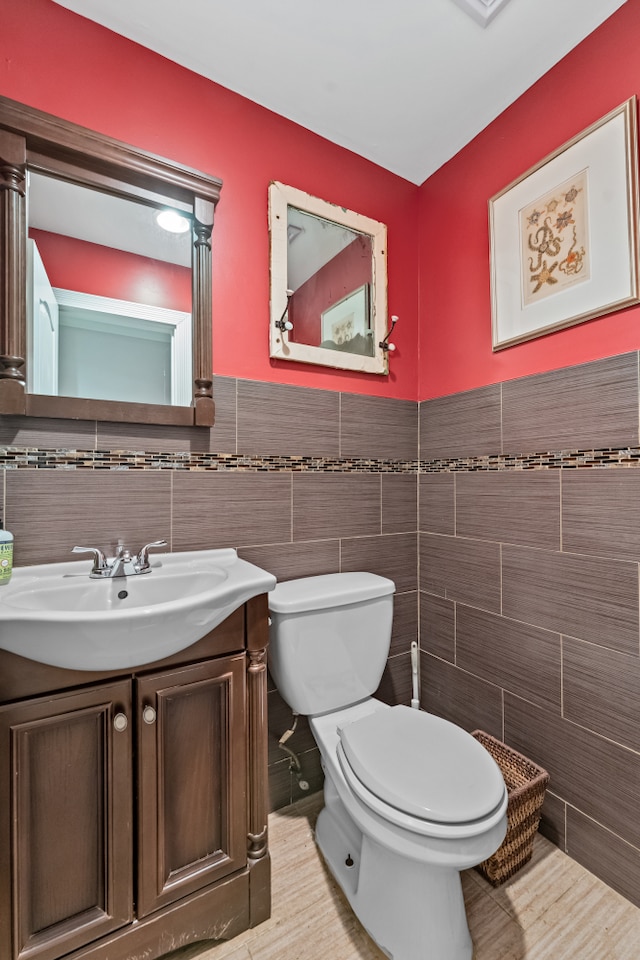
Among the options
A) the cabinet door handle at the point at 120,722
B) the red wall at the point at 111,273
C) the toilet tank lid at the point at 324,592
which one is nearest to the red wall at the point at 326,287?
the red wall at the point at 111,273

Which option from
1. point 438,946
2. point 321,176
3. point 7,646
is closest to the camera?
point 7,646

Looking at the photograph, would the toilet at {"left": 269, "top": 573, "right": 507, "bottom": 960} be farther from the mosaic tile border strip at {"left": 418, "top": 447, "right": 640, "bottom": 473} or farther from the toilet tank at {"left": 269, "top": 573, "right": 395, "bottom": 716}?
the mosaic tile border strip at {"left": 418, "top": 447, "right": 640, "bottom": 473}

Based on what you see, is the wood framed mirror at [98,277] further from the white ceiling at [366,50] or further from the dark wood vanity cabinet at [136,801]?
the dark wood vanity cabinet at [136,801]

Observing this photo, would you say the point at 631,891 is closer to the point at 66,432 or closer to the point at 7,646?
the point at 7,646

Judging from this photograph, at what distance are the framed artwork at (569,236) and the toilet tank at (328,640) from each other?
1.05m

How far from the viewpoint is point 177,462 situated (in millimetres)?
1344

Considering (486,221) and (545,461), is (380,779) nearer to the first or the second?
(545,461)

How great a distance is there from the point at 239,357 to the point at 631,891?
1952 millimetres

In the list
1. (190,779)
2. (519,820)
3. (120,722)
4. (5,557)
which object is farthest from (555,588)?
(5,557)

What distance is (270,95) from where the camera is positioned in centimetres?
147

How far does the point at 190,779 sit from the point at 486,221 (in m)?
2.04

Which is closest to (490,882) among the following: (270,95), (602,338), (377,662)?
(377,662)

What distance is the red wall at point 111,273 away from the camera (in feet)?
3.94

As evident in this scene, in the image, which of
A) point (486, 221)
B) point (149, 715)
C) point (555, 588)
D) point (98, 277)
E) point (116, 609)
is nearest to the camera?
point (116, 609)
